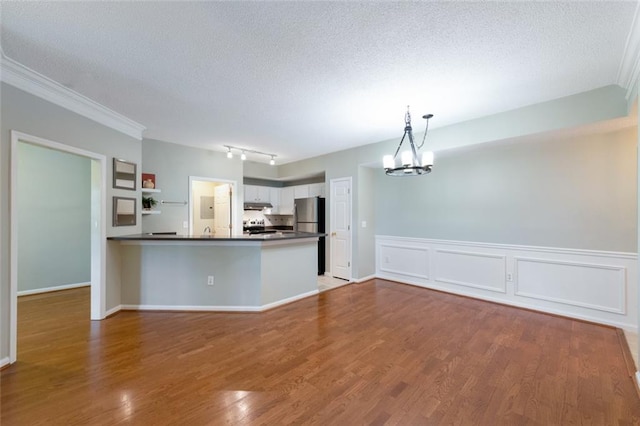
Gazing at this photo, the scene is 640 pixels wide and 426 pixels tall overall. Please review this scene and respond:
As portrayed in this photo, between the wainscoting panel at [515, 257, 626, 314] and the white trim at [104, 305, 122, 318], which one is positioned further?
the white trim at [104, 305, 122, 318]

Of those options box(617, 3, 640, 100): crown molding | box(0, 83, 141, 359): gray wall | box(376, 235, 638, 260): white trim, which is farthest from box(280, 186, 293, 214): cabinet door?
box(617, 3, 640, 100): crown molding

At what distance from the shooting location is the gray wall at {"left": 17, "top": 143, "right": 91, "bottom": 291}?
4219mm

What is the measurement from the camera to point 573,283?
132 inches

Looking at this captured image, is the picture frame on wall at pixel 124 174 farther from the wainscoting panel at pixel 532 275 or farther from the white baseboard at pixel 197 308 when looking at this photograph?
the wainscoting panel at pixel 532 275

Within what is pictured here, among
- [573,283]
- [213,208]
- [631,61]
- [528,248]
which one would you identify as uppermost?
[631,61]

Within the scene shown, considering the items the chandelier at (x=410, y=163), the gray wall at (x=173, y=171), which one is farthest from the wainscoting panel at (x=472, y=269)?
the gray wall at (x=173, y=171)

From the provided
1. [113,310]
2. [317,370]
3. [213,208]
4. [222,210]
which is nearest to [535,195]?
[317,370]

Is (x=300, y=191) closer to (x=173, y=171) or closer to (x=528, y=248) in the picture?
(x=173, y=171)

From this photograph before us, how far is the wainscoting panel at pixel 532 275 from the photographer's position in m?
3.10

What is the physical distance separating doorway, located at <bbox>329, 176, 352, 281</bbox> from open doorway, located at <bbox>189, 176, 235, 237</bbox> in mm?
2180

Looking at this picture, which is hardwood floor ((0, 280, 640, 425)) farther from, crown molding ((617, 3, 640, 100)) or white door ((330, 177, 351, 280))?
crown molding ((617, 3, 640, 100))

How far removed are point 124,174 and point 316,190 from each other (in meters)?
3.72

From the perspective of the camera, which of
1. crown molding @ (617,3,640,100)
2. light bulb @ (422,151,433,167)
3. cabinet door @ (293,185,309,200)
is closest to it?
crown molding @ (617,3,640,100)

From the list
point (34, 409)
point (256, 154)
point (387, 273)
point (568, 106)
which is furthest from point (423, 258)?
point (34, 409)
